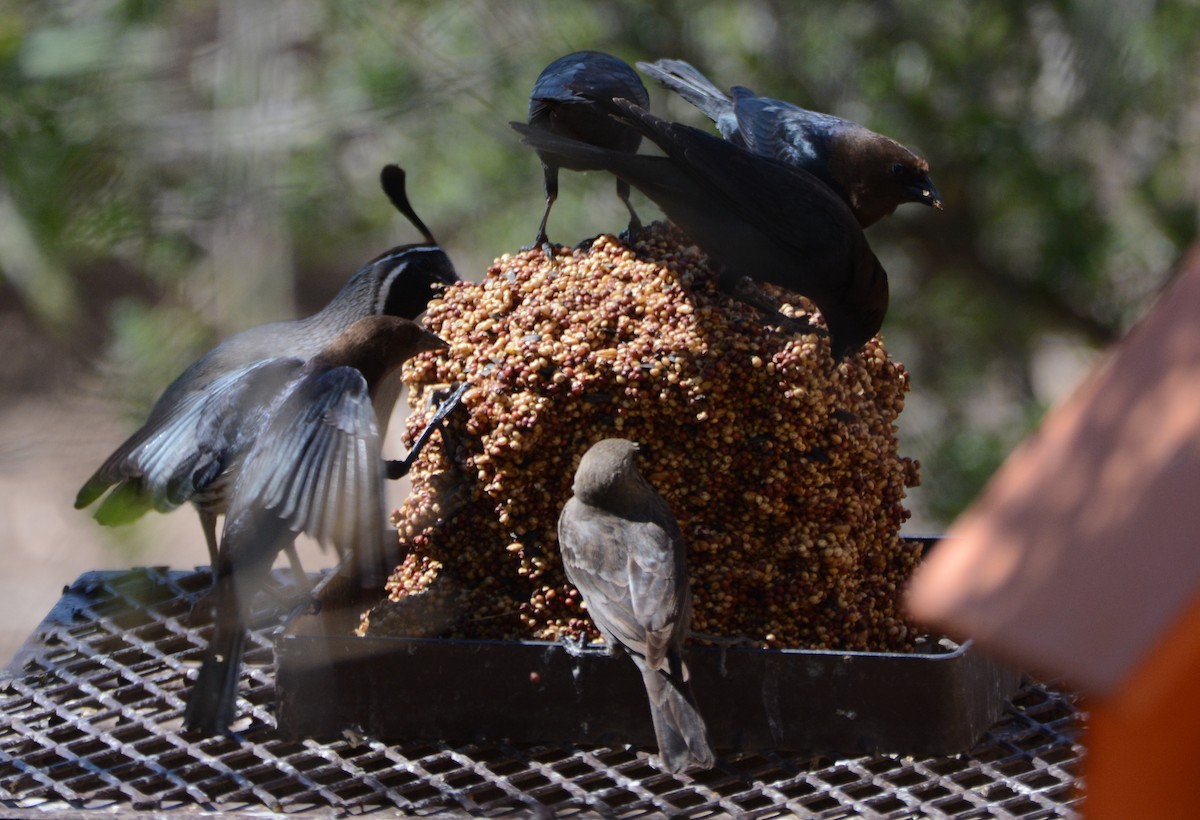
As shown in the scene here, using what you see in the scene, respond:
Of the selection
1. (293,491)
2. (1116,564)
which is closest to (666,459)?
(293,491)

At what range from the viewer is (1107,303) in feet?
20.0

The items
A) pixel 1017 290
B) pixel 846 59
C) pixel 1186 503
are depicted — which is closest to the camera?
pixel 1186 503

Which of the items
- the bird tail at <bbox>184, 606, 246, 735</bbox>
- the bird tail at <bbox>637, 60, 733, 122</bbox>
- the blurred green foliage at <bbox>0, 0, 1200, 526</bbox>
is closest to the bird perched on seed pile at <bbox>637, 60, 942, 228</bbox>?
Answer: the bird tail at <bbox>637, 60, 733, 122</bbox>

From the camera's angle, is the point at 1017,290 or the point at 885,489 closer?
the point at 885,489

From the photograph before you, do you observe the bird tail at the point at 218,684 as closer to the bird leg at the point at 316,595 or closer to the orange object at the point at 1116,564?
the bird leg at the point at 316,595

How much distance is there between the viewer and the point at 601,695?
10.1ft

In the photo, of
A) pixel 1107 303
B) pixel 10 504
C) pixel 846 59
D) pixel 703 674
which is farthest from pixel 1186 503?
pixel 10 504

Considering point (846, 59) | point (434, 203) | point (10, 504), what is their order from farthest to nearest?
point (10, 504) < point (846, 59) < point (434, 203)

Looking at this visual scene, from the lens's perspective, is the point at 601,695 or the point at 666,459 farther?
the point at 666,459

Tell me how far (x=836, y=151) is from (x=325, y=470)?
179cm

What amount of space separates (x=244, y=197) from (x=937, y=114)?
4.25 m

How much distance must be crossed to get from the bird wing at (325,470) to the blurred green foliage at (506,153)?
0.35 metres

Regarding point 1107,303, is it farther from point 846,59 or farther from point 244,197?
point 244,197

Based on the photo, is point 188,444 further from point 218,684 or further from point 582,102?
point 582,102
